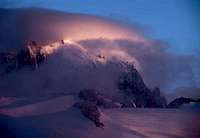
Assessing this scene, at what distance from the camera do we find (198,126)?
8219 mm

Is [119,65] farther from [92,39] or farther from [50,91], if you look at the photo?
[50,91]

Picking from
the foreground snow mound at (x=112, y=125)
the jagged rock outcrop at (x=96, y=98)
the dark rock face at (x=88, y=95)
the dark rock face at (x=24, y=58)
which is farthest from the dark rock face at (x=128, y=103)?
the dark rock face at (x=24, y=58)

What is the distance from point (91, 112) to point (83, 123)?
Answer: 0.32 meters

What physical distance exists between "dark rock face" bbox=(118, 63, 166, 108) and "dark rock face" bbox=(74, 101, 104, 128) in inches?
107

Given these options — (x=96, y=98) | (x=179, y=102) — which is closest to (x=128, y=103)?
(x=96, y=98)

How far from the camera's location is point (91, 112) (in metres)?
6.94

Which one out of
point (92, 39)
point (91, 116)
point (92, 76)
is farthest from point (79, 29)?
point (91, 116)

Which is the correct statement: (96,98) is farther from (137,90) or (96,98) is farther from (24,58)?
(24,58)

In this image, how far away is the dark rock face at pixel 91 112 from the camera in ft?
22.5

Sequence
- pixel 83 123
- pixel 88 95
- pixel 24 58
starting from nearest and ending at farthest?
pixel 83 123
pixel 88 95
pixel 24 58

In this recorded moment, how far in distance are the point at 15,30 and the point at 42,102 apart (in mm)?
2797

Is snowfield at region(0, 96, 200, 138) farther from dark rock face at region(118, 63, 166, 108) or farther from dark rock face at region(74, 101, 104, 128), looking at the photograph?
dark rock face at region(118, 63, 166, 108)

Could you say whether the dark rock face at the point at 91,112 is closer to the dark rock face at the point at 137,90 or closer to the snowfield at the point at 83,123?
the snowfield at the point at 83,123

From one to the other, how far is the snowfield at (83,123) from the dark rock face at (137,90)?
141 cm
